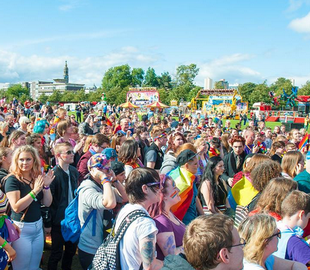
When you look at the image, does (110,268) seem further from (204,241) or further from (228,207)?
(228,207)

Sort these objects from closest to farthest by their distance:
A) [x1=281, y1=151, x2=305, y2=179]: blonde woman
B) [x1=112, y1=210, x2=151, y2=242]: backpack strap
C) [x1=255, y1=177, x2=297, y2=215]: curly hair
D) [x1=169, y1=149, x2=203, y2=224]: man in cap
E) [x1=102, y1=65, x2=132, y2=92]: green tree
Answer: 1. [x1=112, y1=210, x2=151, y2=242]: backpack strap
2. [x1=255, y1=177, x2=297, y2=215]: curly hair
3. [x1=169, y1=149, x2=203, y2=224]: man in cap
4. [x1=281, y1=151, x2=305, y2=179]: blonde woman
5. [x1=102, y1=65, x2=132, y2=92]: green tree

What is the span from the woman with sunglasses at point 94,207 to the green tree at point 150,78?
108 meters

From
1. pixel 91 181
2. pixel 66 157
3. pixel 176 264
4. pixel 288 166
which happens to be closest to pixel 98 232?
pixel 91 181

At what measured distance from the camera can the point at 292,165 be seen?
4660 millimetres

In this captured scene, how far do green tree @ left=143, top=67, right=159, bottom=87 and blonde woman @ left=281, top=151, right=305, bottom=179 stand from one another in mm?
106157

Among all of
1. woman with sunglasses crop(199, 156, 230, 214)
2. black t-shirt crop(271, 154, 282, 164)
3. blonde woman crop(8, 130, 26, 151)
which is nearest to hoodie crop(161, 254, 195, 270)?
woman with sunglasses crop(199, 156, 230, 214)

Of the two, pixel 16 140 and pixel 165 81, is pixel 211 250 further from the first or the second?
pixel 165 81

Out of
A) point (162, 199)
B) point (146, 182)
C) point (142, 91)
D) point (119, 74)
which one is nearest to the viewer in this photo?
point (146, 182)

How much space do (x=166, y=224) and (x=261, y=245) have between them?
0.75m

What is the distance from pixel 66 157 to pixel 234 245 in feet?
8.99

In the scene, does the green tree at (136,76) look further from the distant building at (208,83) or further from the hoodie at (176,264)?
the hoodie at (176,264)

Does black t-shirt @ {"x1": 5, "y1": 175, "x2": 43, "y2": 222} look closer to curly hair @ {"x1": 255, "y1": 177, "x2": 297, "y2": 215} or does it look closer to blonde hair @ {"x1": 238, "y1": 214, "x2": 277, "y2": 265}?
blonde hair @ {"x1": 238, "y1": 214, "x2": 277, "y2": 265}

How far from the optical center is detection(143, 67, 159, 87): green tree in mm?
109625

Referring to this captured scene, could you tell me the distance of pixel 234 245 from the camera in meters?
1.90
